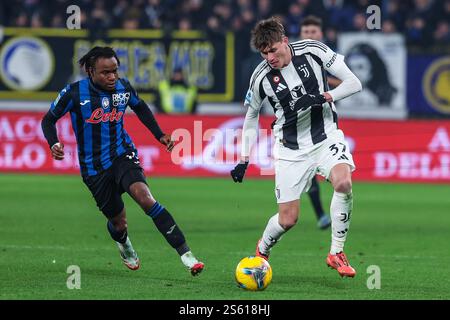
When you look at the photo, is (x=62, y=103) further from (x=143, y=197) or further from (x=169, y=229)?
(x=169, y=229)

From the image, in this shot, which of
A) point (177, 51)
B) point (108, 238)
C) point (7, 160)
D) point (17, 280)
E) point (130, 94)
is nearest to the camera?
point (17, 280)

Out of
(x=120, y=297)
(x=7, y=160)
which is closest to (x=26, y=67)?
(x=7, y=160)

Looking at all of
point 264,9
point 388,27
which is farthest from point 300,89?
point 264,9

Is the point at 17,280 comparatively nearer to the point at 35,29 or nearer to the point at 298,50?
the point at 298,50

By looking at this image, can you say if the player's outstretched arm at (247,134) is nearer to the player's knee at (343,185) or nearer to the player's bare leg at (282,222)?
the player's bare leg at (282,222)

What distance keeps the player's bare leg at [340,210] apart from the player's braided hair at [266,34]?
3.99 feet

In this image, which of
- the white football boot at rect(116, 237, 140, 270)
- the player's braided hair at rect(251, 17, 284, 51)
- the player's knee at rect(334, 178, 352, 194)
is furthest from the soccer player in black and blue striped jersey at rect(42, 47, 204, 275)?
the player's knee at rect(334, 178, 352, 194)

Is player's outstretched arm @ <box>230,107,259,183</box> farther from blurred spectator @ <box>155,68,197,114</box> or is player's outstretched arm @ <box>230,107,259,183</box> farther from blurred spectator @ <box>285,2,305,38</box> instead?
blurred spectator @ <box>285,2,305,38</box>

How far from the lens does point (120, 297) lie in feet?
26.2

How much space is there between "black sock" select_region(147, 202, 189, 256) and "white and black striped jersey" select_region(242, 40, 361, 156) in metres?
1.01

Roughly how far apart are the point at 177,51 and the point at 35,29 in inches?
117

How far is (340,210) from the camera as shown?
9086mm

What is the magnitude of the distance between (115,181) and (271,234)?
1467mm
